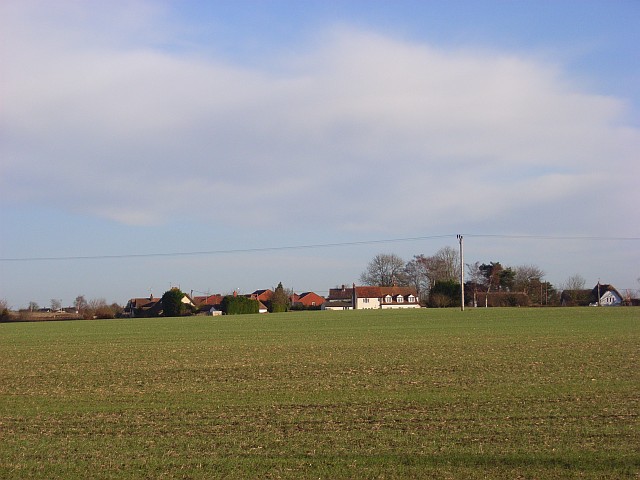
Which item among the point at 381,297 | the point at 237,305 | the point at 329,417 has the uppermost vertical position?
the point at 381,297

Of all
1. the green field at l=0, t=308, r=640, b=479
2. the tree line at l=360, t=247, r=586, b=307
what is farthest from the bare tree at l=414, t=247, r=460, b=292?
the green field at l=0, t=308, r=640, b=479

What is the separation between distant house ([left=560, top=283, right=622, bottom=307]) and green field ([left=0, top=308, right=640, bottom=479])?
116m

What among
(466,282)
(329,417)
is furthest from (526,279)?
(329,417)

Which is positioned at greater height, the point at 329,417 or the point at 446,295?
the point at 446,295

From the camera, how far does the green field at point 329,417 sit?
34.1 ft

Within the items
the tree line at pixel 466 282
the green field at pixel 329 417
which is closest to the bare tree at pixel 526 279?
the tree line at pixel 466 282

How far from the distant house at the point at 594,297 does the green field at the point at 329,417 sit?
116 metres

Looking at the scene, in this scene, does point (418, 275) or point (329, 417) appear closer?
point (329, 417)

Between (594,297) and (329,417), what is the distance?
496ft

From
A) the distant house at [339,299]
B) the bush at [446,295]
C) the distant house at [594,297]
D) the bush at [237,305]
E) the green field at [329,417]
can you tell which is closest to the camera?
the green field at [329,417]

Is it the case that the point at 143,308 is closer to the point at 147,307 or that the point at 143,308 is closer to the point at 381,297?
the point at 147,307

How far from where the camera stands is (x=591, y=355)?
84.8 ft

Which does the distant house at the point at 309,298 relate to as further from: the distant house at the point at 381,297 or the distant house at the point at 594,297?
the distant house at the point at 594,297

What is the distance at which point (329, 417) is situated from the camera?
14.0m
